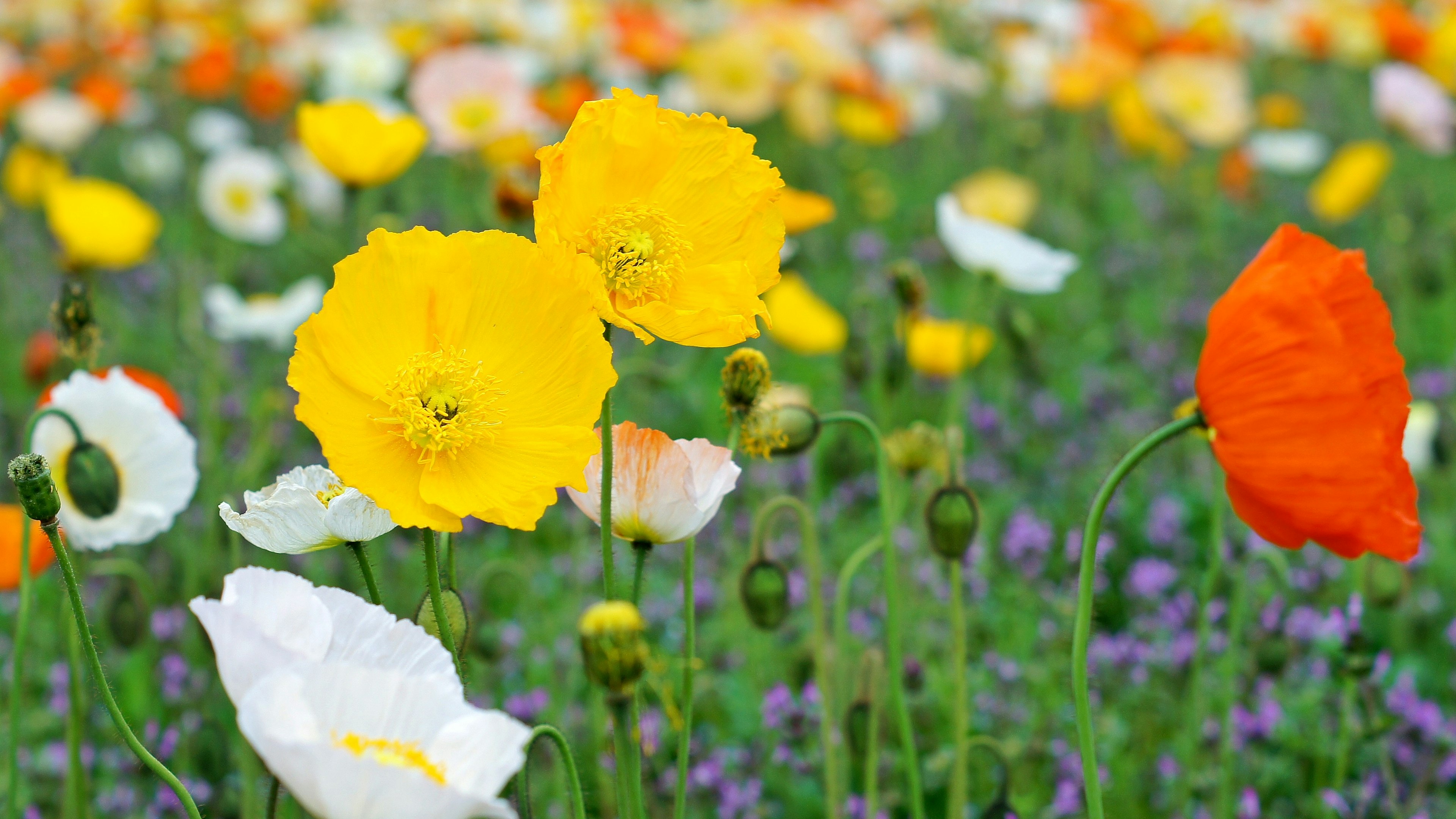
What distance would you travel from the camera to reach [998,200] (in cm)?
375

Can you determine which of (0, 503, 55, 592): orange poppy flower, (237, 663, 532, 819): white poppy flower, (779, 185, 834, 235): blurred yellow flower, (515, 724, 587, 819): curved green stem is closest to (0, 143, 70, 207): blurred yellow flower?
(0, 503, 55, 592): orange poppy flower

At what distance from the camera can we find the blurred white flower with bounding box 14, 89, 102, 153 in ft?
13.6

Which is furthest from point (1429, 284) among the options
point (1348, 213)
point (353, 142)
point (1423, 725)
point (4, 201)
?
point (4, 201)

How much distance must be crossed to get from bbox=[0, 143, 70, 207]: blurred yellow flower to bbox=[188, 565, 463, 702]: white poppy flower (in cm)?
358

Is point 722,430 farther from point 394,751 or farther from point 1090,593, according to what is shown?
point 394,751

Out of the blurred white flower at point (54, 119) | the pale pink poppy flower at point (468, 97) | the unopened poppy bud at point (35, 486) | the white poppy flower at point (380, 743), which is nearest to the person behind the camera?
the white poppy flower at point (380, 743)

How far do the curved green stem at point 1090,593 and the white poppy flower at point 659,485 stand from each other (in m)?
0.27

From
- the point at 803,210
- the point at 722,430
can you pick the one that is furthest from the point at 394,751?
the point at 722,430

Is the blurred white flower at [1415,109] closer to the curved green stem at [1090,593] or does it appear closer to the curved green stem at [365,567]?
the curved green stem at [1090,593]

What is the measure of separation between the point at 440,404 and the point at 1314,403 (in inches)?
23.2

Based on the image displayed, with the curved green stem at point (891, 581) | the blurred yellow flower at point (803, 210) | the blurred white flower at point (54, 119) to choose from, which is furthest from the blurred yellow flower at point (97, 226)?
the curved green stem at point (891, 581)

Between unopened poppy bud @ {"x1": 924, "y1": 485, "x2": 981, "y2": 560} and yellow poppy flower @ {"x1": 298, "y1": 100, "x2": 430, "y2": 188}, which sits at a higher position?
yellow poppy flower @ {"x1": 298, "y1": 100, "x2": 430, "y2": 188}

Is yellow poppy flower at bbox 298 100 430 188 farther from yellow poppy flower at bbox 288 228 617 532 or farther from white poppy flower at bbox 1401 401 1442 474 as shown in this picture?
white poppy flower at bbox 1401 401 1442 474

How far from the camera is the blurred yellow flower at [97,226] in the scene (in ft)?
7.93
